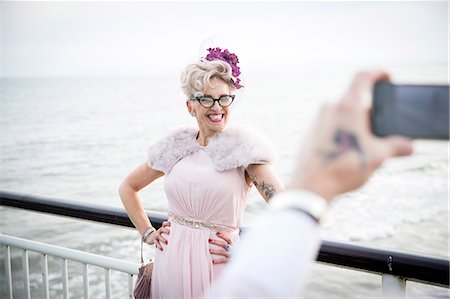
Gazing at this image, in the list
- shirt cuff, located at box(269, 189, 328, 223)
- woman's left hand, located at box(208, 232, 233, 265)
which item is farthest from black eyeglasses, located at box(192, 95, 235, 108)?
shirt cuff, located at box(269, 189, 328, 223)

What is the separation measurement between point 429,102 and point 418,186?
40.4ft

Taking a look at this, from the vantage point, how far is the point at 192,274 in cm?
188

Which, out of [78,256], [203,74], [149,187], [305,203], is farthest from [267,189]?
[149,187]

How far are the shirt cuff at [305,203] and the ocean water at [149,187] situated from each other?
0.05 m

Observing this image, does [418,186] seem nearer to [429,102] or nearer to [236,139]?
[236,139]

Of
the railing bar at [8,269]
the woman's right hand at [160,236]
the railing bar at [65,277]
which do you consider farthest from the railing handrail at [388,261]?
the railing bar at [8,269]

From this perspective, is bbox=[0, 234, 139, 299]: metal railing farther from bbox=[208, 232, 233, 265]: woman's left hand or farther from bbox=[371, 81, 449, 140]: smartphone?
bbox=[371, 81, 449, 140]: smartphone

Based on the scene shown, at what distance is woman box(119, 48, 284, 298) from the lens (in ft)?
6.12

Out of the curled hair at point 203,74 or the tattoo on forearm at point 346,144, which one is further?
the curled hair at point 203,74

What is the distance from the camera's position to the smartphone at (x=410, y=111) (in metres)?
0.47

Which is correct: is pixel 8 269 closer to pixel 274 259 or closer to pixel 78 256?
pixel 78 256

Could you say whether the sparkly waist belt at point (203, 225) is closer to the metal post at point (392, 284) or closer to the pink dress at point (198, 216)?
the pink dress at point (198, 216)

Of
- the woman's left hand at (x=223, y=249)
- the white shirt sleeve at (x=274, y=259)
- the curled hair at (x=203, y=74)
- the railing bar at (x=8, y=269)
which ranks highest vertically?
the curled hair at (x=203, y=74)

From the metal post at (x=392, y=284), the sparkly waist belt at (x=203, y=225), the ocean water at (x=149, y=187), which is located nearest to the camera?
the metal post at (x=392, y=284)
